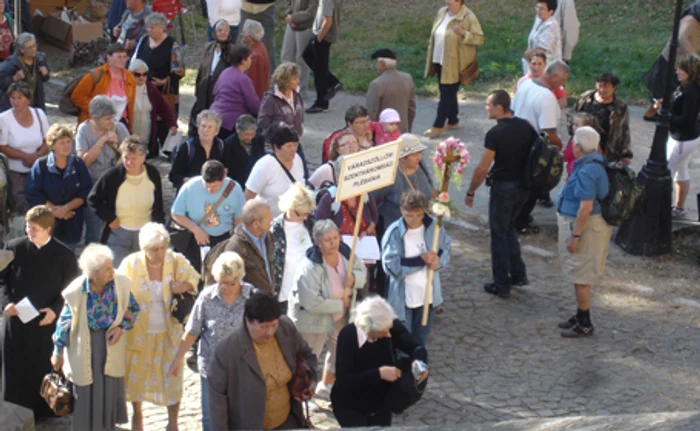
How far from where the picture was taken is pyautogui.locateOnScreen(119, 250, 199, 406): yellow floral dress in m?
7.34

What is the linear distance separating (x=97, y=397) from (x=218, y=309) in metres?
1.02

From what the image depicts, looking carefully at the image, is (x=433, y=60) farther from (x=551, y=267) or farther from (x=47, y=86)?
(x=47, y=86)

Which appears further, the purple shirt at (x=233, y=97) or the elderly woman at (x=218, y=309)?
the purple shirt at (x=233, y=97)

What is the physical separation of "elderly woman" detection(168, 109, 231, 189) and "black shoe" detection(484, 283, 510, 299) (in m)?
2.71

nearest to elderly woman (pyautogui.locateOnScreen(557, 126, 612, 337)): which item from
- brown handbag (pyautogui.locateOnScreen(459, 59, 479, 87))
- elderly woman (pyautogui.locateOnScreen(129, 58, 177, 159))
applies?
brown handbag (pyautogui.locateOnScreen(459, 59, 479, 87))

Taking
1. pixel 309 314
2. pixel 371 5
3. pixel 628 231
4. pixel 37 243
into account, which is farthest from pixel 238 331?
pixel 371 5

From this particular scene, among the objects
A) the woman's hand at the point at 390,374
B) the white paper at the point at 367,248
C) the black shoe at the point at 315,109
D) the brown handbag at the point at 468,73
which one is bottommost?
the black shoe at the point at 315,109

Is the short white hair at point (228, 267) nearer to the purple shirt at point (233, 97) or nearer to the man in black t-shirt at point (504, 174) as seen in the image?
the man in black t-shirt at point (504, 174)

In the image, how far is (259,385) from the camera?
6176 millimetres

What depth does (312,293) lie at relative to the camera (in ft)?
24.6

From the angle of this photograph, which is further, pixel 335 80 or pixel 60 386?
pixel 335 80

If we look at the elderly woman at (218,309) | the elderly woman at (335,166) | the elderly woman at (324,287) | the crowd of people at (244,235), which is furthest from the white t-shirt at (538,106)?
the elderly woman at (218,309)

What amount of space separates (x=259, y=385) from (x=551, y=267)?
4.95 m

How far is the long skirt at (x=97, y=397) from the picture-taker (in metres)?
7.05
